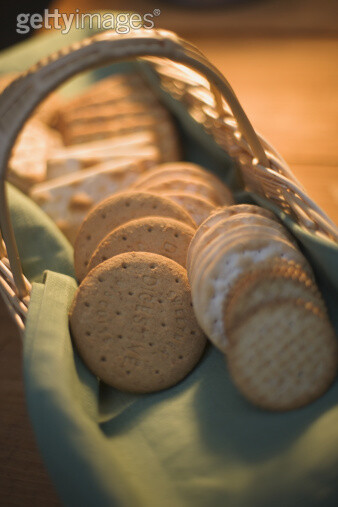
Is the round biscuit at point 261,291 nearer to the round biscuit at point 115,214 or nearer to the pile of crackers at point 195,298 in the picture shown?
the pile of crackers at point 195,298

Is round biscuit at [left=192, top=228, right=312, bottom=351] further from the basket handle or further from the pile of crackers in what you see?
the basket handle

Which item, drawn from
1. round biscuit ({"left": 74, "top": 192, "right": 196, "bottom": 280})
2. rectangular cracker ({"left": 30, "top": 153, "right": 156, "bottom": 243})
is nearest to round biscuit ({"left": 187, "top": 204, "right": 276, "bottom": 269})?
round biscuit ({"left": 74, "top": 192, "right": 196, "bottom": 280})

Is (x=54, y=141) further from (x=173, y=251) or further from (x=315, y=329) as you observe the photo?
(x=315, y=329)

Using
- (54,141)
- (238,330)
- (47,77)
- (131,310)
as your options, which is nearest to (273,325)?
(238,330)

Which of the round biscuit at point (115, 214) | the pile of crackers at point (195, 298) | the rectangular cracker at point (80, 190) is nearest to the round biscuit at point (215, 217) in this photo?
the pile of crackers at point (195, 298)

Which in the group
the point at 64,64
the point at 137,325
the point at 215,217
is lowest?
the point at 137,325

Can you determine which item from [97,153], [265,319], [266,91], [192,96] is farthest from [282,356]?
[266,91]

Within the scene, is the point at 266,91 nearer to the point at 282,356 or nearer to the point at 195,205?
the point at 195,205
